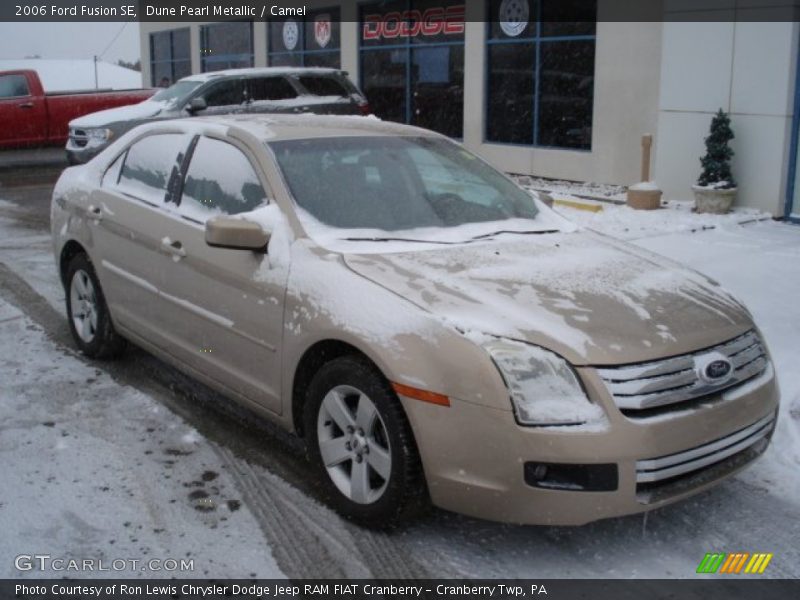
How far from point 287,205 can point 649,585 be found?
230 cm

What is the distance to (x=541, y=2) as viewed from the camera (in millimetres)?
14359

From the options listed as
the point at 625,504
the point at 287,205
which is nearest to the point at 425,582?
the point at 625,504

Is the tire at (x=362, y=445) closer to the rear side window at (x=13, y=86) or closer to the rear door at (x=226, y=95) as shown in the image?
the rear door at (x=226, y=95)

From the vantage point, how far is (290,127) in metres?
5.04

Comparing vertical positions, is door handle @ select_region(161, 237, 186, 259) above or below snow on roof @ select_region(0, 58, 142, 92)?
below

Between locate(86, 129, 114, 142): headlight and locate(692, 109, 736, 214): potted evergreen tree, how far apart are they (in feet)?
29.6

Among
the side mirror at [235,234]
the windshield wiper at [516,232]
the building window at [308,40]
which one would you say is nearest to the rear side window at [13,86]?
the building window at [308,40]

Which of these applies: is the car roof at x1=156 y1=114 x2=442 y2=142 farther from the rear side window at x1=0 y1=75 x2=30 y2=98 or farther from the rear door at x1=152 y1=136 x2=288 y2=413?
the rear side window at x1=0 y1=75 x2=30 y2=98

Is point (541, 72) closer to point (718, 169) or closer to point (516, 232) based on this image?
point (718, 169)

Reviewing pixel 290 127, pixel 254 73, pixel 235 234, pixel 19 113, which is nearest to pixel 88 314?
pixel 290 127

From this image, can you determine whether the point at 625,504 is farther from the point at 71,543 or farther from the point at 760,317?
the point at 760,317

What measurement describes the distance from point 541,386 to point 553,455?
25cm

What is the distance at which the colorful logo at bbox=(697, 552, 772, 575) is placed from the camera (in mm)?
3668

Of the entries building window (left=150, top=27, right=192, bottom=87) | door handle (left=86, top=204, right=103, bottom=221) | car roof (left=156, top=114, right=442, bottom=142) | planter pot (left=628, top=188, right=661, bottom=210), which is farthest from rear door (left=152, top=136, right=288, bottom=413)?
building window (left=150, top=27, right=192, bottom=87)
